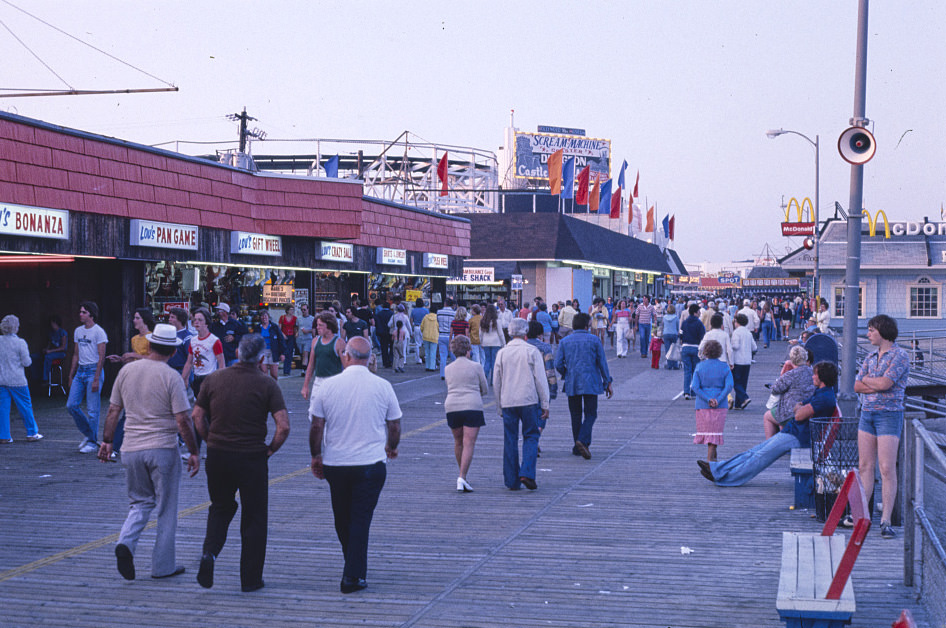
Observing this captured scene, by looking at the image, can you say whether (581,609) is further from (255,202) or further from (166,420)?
(255,202)

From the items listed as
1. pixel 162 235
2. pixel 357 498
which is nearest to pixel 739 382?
pixel 162 235

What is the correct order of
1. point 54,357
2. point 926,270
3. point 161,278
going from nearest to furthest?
point 54,357
point 161,278
point 926,270

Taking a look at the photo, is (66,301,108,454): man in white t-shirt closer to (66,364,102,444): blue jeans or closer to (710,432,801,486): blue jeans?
(66,364,102,444): blue jeans

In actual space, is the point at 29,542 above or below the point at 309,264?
below

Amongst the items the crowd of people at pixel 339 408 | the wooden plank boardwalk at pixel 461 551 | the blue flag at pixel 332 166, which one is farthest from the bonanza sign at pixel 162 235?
the blue flag at pixel 332 166

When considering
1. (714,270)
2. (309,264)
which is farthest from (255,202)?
(714,270)

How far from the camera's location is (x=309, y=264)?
25.6 m

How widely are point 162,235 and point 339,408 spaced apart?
13.8 metres

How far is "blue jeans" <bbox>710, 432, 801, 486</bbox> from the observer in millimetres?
10406

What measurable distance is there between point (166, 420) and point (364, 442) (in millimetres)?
1527

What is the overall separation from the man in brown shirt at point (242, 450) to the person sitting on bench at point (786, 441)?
218 inches

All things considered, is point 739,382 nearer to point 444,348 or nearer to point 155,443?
point 444,348

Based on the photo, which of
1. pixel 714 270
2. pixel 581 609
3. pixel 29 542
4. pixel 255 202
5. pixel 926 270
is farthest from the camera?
pixel 714 270

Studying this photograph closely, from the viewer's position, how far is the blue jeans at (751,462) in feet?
34.1
